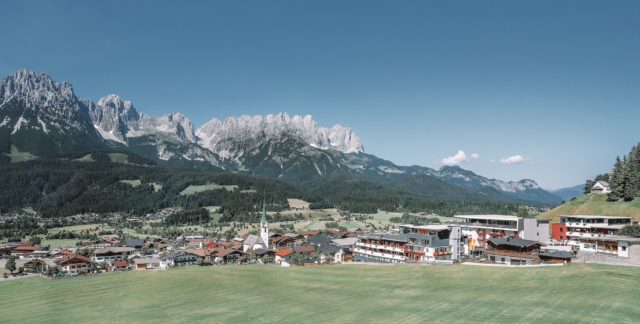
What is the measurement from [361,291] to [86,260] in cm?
7410

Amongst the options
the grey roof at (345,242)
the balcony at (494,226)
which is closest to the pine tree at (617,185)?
the balcony at (494,226)

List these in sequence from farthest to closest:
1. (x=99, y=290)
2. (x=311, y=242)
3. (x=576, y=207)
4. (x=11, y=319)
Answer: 1. (x=311, y=242)
2. (x=576, y=207)
3. (x=99, y=290)
4. (x=11, y=319)

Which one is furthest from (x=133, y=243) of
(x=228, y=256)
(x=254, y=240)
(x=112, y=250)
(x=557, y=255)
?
(x=557, y=255)

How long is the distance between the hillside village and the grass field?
8.14m

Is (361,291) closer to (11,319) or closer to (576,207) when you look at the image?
(11,319)

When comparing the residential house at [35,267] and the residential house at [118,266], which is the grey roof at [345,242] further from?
the residential house at [35,267]

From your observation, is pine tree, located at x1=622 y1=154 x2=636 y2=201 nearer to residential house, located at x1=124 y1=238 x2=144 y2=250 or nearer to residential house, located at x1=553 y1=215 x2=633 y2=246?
residential house, located at x1=553 y1=215 x2=633 y2=246

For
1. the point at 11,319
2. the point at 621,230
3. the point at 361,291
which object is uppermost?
the point at 621,230

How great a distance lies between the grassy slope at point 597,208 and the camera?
99031mm

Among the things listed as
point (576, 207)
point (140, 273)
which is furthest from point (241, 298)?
point (576, 207)

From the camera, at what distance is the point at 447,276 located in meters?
62.8

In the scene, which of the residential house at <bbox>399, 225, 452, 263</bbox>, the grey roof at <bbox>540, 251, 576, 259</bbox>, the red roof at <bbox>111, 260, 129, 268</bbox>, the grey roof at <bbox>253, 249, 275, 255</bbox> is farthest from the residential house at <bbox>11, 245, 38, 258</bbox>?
the grey roof at <bbox>540, 251, 576, 259</bbox>

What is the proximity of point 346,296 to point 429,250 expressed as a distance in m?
33.6

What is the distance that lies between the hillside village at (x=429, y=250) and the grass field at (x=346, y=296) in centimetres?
814
